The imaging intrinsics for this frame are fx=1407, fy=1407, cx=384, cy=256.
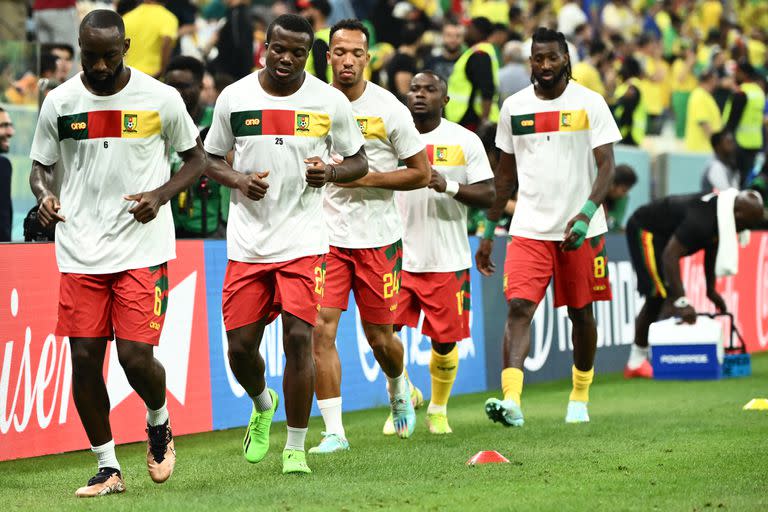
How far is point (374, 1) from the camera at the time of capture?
2044 centimetres

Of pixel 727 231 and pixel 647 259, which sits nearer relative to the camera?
pixel 727 231

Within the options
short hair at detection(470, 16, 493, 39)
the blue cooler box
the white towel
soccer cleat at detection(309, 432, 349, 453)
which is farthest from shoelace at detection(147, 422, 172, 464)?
short hair at detection(470, 16, 493, 39)

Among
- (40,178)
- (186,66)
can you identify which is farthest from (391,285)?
(186,66)

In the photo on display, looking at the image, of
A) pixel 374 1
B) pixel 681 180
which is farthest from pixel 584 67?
pixel 374 1

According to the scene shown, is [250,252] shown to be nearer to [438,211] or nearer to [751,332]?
[438,211]

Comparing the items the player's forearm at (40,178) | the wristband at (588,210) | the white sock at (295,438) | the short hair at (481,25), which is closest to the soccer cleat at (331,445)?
the white sock at (295,438)

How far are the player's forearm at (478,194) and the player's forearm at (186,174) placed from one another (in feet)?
9.54

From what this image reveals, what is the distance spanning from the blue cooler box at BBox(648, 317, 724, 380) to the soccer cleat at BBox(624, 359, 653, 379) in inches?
15.8

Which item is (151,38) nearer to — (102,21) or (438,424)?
(438,424)

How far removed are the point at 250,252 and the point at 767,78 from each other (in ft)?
64.4

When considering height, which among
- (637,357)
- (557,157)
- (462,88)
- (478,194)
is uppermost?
(462,88)

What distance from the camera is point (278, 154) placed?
7.51 meters

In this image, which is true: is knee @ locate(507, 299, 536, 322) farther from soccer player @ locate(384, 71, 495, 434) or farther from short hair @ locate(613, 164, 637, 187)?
short hair @ locate(613, 164, 637, 187)

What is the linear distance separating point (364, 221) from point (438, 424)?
1736mm
